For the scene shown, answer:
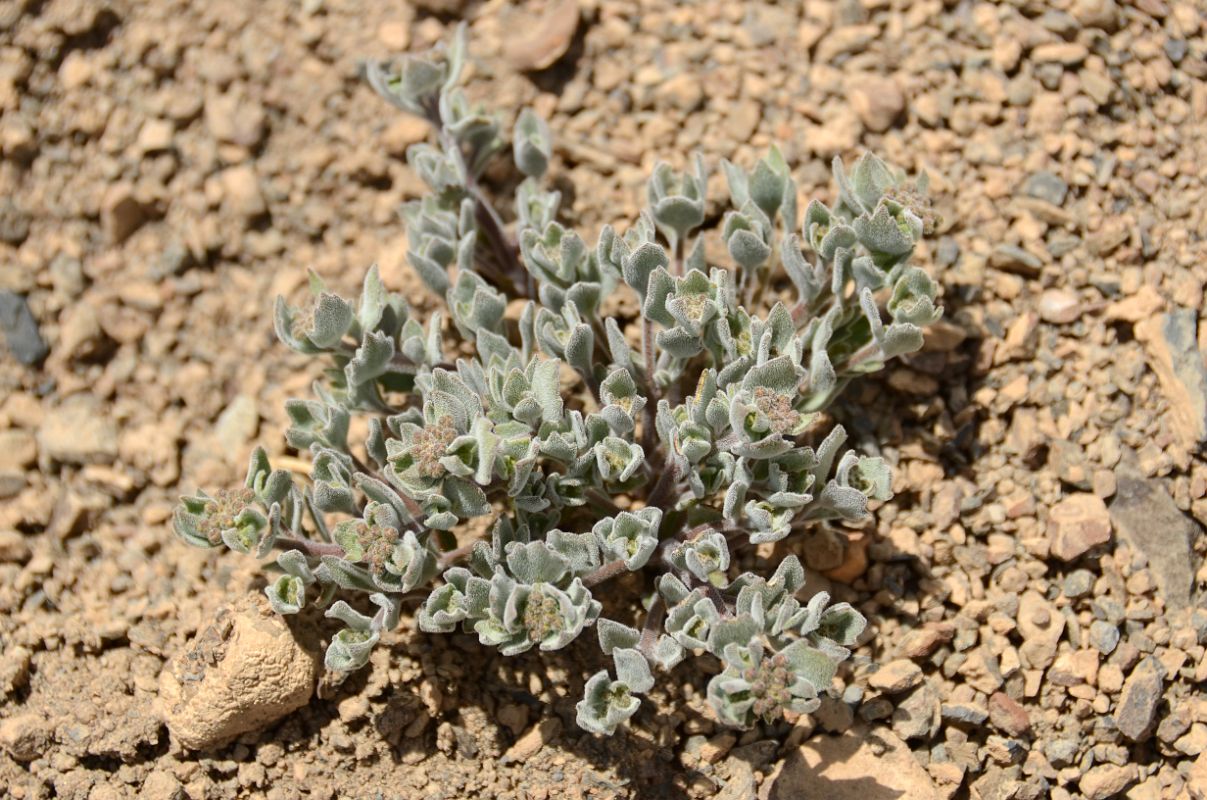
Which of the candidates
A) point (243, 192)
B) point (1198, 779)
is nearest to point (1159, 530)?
point (1198, 779)

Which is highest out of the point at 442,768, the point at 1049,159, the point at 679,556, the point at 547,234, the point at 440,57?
the point at 440,57

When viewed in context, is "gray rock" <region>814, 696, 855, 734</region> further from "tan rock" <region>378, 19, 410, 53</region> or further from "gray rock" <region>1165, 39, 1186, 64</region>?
"tan rock" <region>378, 19, 410, 53</region>

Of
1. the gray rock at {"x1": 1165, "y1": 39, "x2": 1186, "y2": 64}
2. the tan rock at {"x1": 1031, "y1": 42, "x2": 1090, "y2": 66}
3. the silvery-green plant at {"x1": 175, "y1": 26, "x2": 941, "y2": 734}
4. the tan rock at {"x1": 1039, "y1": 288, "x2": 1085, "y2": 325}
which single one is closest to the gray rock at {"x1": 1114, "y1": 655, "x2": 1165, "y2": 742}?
the silvery-green plant at {"x1": 175, "y1": 26, "x2": 941, "y2": 734}

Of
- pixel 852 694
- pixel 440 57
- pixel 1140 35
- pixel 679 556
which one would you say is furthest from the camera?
pixel 1140 35

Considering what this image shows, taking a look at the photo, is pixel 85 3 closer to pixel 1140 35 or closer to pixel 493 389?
pixel 493 389

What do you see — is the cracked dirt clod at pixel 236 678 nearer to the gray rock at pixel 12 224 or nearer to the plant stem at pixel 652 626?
the plant stem at pixel 652 626

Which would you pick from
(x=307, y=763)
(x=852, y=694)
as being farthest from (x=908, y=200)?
(x=307, y=763)

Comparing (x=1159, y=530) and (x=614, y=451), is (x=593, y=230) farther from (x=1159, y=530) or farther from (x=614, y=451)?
(x=1159, y=530)

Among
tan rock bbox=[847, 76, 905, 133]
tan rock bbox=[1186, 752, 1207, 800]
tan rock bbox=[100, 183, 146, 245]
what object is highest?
tan rock bbox=[847, 76, 905, 133]
